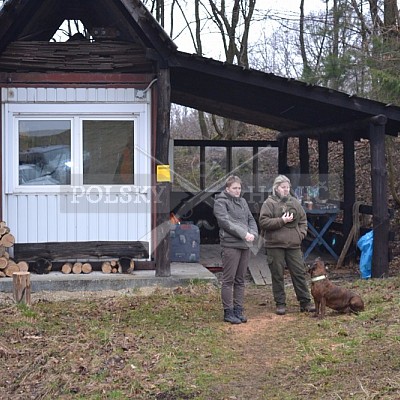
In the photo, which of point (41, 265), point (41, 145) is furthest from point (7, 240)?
point (41, 145)

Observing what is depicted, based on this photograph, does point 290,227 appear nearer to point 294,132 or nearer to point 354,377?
point 354,377

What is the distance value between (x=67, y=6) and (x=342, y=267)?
6166mm

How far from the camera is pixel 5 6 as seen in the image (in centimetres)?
908

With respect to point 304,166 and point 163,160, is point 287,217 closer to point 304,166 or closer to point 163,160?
point 163,160

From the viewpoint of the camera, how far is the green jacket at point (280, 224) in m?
8.12

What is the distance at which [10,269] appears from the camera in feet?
31.4

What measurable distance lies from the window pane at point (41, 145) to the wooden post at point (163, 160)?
54.8 inches

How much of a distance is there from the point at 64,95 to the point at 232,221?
3.58 meters

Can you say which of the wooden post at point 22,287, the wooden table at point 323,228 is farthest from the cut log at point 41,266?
the wooden table at point 323,228

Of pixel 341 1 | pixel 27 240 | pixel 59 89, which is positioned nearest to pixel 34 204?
pixel 27 240

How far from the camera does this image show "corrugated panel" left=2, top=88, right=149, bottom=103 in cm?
990

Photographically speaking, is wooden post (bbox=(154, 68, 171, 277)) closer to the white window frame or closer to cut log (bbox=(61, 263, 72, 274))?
the white window frame

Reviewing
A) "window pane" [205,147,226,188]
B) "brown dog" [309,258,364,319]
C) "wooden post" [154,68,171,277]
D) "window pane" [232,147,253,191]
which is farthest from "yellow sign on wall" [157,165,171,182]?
"window pane" [205,147,226,188]

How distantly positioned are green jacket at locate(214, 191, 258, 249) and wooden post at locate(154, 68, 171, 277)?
6.17 ft
